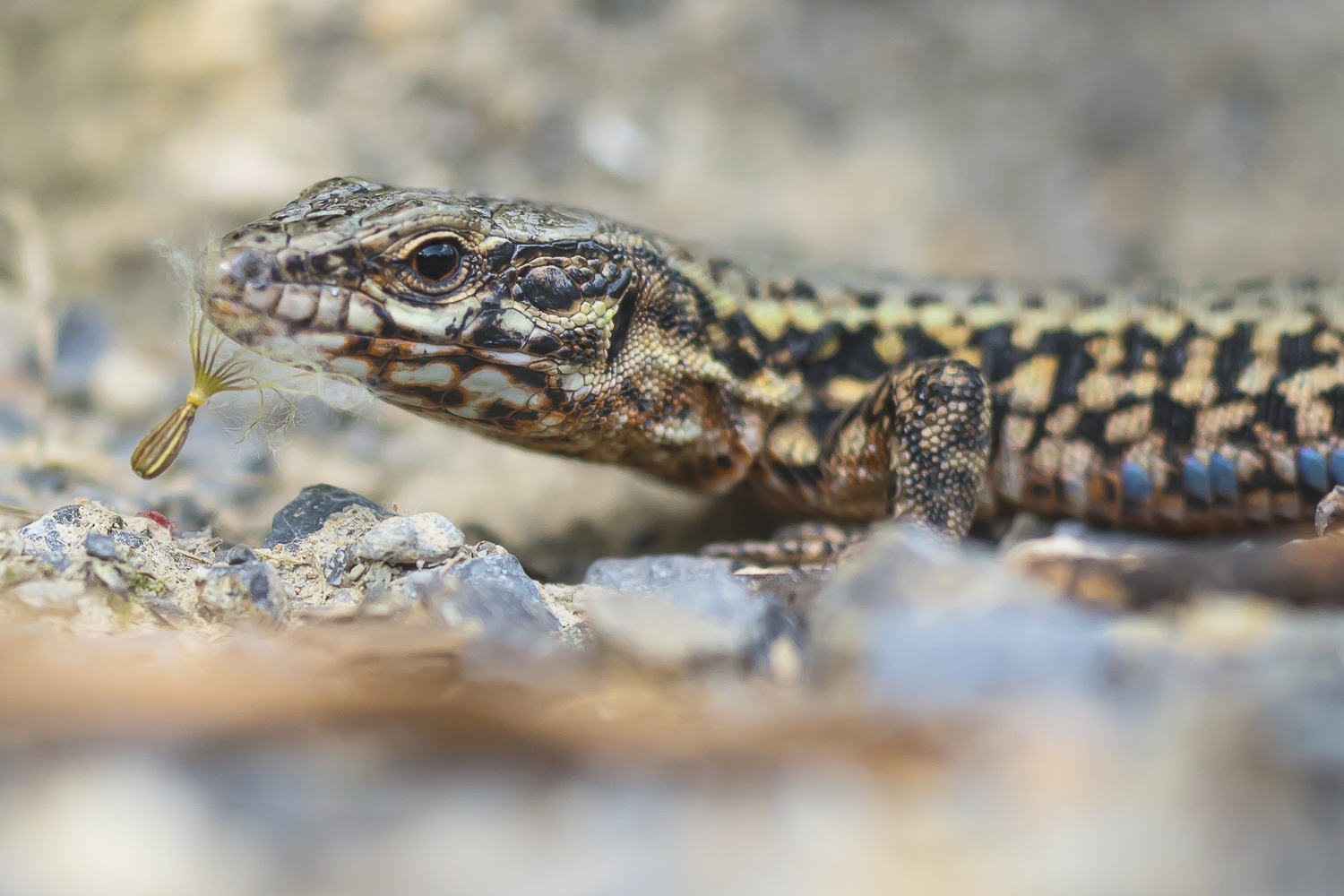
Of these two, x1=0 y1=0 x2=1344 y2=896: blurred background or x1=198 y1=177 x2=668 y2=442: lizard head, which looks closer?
x1=198 y1=177 x2=668 y2=442: lizard head

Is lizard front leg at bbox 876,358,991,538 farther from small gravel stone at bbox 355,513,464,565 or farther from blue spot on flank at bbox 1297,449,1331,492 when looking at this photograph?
small gravel stone at bbox 355,513,464,565

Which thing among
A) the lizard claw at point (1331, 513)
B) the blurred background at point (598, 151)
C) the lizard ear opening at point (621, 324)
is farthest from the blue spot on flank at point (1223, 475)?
the lizard ear opening at point (621, 324)

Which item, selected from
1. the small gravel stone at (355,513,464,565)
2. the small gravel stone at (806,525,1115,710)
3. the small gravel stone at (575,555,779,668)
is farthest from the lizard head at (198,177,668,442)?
the small gravel stone at (806,525,1115,710)

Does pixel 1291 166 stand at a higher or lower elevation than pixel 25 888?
higher

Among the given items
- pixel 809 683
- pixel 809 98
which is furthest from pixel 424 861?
pixel 809 98

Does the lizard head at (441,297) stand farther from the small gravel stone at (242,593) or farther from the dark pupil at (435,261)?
the small gravel stone at (242,593)

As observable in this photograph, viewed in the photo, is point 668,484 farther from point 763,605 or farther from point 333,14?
point 333,14
